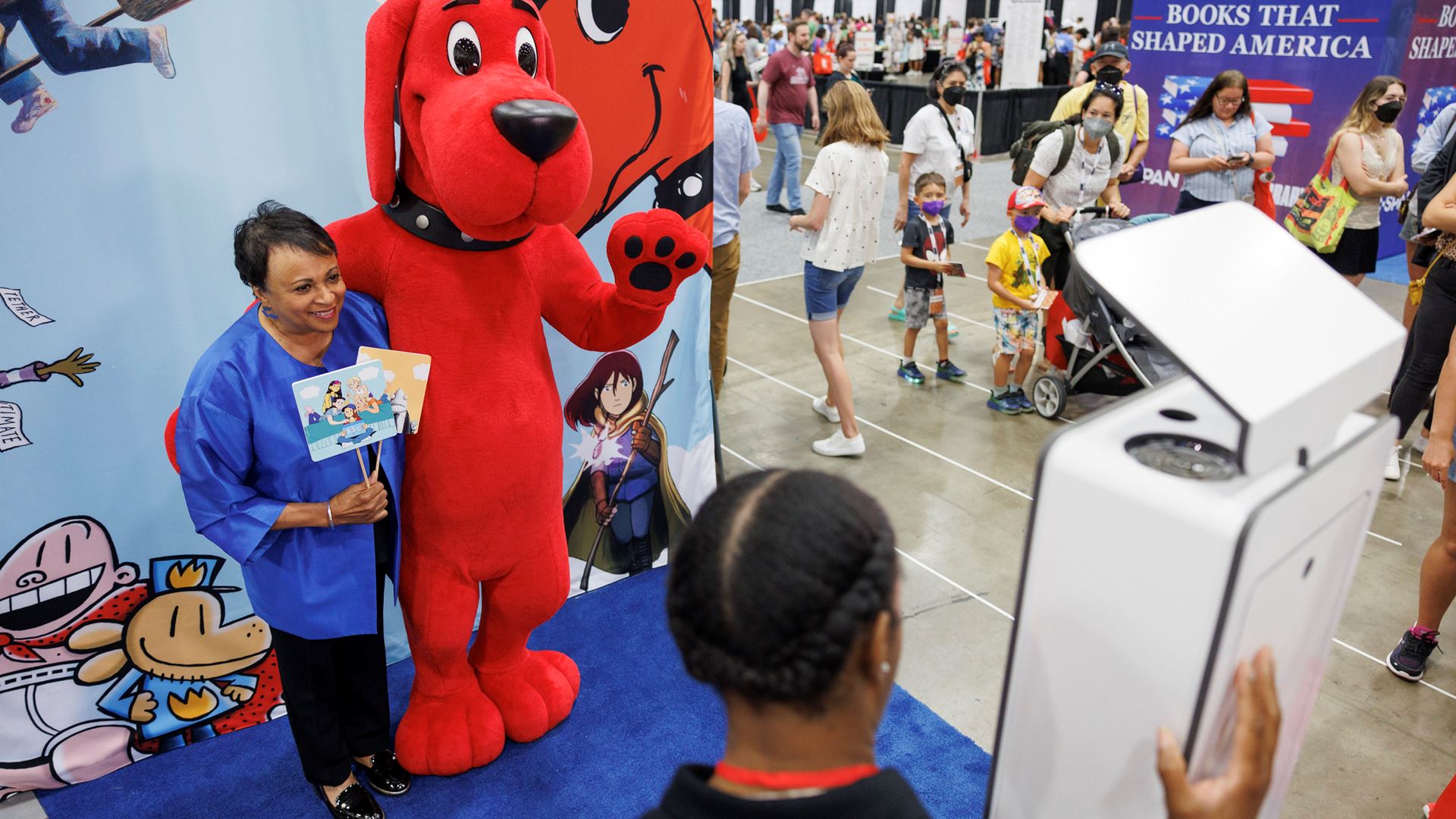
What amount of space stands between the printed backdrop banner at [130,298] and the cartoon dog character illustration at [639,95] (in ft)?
0.05

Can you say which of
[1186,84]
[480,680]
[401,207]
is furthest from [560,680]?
[1186,84]

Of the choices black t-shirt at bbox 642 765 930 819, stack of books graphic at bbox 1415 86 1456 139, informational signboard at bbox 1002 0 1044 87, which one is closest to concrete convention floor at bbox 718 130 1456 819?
black t-shirt at bbox 642 765 930 819

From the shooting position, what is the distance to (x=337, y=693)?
2.53 meters

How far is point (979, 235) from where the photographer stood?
862 centimetres

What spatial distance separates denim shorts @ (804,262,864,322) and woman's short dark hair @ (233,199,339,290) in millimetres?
2823

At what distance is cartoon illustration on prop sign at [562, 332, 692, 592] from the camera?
3.37m

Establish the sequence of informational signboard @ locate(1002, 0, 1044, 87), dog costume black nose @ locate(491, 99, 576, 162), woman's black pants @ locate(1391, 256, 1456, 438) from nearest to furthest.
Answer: dog costume black nose @ locate(491, 99, 576, 162)
woman's black pants @ locate(1391, 256, 1456, 438)
informational signboard @ locate(1002, 0, 1044, 87)

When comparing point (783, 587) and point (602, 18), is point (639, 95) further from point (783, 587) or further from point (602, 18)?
point (783, 587)

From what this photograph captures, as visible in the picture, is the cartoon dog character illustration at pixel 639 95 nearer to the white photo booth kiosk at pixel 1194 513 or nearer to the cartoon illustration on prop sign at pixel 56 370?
the cartoon illustration on prop sign at pixel 56 370

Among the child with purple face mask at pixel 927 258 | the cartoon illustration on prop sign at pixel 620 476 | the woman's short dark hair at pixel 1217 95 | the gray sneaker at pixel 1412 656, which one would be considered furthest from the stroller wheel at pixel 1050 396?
the cartoon illustration on prop sign at pixel 620 476

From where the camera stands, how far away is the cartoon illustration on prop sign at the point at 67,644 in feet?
8.21

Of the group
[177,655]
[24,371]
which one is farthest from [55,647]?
[24,371]

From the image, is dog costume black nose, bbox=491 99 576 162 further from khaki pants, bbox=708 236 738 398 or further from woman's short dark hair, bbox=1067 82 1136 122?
woman's short dark hair, bbox=1067 82 1136 122

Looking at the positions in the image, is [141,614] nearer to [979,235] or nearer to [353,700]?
Answer: [353,700]
